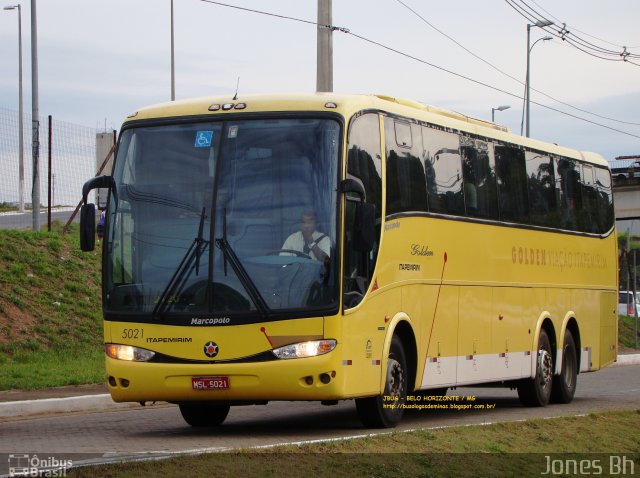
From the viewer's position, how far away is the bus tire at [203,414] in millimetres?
15336

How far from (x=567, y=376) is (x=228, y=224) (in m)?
9.13

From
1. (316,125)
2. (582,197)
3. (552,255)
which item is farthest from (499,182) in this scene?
(316,125)

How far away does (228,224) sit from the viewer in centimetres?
1332

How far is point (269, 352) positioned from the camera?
1304 cm

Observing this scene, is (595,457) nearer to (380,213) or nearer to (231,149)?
(380,213)

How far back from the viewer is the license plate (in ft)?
43.0

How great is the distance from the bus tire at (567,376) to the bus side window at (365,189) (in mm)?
7255

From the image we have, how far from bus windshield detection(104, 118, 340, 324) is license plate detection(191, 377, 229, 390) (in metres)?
0.61

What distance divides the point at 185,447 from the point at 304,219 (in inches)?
104

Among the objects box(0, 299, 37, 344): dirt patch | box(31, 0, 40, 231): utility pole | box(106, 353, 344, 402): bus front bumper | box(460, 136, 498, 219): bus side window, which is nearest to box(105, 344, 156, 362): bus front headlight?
box(106, 353, 344, 402): bus front bumper

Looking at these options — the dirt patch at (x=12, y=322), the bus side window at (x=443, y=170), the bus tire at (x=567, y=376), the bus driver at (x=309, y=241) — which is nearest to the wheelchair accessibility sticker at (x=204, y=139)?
the bus driver at (x=309, y=241)

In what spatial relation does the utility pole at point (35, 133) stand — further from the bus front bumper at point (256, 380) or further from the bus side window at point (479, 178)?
the bus front bumper at point (256, 380)

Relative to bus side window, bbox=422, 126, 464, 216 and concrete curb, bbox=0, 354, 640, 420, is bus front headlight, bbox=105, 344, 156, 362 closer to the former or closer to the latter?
concrete curb, bbox=0, 354, 640, 420

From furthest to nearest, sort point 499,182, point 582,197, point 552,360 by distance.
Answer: point 582,197, point 552,360, point 499,182
